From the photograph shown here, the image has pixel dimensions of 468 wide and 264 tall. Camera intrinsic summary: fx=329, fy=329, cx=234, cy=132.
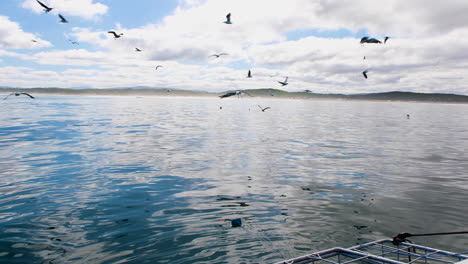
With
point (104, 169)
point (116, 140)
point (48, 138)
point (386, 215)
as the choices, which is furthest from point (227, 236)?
point (48, 138)

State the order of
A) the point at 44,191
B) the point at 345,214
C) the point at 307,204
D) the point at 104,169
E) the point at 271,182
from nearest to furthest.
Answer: the point at 345,214 → the point at 307,204 → the point at 44,191 → the point at 271,182 → the point at 104,169

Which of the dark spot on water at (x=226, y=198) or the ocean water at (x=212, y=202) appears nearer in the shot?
the ocean water at (x=212, y=202)

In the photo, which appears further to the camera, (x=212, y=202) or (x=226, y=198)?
(x=226, y=198)

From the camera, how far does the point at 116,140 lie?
100ft

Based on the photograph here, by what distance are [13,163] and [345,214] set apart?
19.2 m

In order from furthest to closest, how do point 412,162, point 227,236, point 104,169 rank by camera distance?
point 412,162
point 104,169
point 227,236

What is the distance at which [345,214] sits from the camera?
12086mm

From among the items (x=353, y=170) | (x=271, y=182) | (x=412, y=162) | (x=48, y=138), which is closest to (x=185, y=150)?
(x=271, y=182)

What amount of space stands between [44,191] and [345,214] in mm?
12583

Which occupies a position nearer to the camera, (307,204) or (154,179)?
(307,204)

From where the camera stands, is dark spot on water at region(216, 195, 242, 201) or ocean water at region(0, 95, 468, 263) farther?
dark spot on water at region(216, 195, 242, 201)

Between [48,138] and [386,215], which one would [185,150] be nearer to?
[48,138]

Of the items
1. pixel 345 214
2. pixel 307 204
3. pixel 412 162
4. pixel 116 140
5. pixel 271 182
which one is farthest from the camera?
pixel 116 140

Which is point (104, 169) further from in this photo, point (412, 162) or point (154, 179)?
A: point (412, 162)
